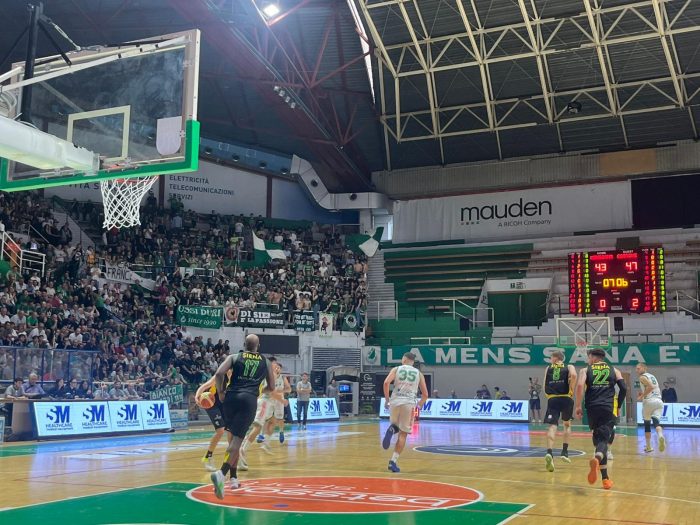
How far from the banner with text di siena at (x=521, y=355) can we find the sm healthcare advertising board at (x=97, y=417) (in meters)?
16.3

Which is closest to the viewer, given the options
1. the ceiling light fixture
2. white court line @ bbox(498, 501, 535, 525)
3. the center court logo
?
white court line @ bbox(498, 501, 535, 525)

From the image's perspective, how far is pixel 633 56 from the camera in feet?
112

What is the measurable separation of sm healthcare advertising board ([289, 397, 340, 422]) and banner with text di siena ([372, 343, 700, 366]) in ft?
18.4

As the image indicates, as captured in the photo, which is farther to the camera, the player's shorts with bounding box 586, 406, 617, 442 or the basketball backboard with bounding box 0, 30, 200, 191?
the basketball backboard with bounding box 0, 30, 200, 191

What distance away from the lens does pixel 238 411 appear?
1016 cm

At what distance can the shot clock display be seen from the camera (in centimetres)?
3366

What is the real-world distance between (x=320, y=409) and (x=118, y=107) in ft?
73.3

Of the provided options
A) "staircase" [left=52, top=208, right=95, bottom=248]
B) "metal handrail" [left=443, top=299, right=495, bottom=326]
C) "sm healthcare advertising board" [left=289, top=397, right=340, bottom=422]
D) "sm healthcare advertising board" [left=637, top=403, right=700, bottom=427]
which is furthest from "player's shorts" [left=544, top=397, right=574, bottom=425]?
"staircase" [left=52, top=208, right=95, bottom=248]

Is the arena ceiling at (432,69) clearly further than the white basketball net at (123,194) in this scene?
Yes

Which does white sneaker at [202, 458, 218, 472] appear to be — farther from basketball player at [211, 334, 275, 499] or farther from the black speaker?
the black speaker

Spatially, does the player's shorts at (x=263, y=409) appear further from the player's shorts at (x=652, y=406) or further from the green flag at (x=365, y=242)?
the green flag at (x=365, y=242)

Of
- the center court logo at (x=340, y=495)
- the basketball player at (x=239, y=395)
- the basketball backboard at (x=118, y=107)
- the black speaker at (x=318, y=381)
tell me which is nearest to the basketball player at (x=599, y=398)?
the center court logo at (x=340, y=495)

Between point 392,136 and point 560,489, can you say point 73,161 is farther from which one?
point 392,136

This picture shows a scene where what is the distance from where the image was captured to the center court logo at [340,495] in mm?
9538
